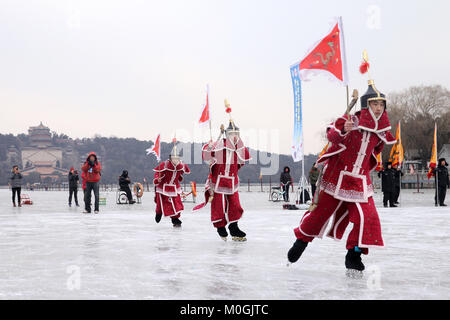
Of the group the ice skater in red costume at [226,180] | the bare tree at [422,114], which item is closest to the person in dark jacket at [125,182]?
the ice skater in red costume at [226,180]

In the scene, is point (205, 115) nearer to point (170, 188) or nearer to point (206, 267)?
point (170, 188)

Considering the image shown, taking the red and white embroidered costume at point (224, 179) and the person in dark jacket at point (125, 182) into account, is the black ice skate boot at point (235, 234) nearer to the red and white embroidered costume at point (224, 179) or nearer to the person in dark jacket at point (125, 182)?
the red and white embroidered costume at point (224, 179)

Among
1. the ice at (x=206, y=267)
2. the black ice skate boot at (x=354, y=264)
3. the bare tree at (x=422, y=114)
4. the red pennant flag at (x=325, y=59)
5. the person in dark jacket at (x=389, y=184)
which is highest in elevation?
the bare tree at (x=422, y=114)

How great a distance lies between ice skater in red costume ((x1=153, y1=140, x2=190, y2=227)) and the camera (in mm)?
10742

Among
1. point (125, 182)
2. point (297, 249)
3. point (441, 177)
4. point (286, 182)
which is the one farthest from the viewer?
point (286, 182)

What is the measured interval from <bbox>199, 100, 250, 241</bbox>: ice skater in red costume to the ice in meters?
0.35

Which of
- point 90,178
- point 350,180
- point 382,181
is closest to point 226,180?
point 350,180

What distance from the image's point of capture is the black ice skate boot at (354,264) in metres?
5.10

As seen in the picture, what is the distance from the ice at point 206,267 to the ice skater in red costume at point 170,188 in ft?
3.46

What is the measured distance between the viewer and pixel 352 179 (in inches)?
203

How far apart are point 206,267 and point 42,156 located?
142 m

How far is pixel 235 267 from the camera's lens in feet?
19.0
